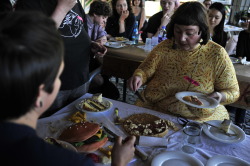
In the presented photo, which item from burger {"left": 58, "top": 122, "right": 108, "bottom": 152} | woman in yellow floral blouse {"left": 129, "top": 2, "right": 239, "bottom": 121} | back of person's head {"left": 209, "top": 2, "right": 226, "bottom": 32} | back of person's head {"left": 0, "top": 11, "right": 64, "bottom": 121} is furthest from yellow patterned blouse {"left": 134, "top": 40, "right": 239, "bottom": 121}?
back of person's head {"left": 209, "top": 2, "right": 226, "bottom": 32}

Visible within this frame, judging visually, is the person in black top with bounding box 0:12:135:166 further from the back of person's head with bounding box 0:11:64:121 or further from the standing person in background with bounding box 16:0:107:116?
the standing person in background with bounding box 16:0:107:116

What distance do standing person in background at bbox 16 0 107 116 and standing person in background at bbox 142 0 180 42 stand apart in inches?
77.1

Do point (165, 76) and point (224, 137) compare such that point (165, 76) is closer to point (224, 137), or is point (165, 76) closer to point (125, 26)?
point (224, 137)

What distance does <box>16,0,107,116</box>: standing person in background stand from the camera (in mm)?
1504

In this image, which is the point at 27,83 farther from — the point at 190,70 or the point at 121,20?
the point at 121,20

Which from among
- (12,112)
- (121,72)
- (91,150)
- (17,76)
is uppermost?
(17,76)

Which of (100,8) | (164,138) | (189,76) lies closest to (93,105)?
(164,138)

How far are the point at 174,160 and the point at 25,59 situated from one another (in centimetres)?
83

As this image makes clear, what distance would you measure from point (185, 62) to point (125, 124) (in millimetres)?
709

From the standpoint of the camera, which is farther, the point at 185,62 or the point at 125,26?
the point at 125,26

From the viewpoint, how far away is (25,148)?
613 millimetres

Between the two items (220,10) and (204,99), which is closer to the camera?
(204,99)

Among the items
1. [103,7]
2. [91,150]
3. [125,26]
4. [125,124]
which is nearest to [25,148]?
[91,150]

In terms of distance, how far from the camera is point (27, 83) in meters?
0.57
